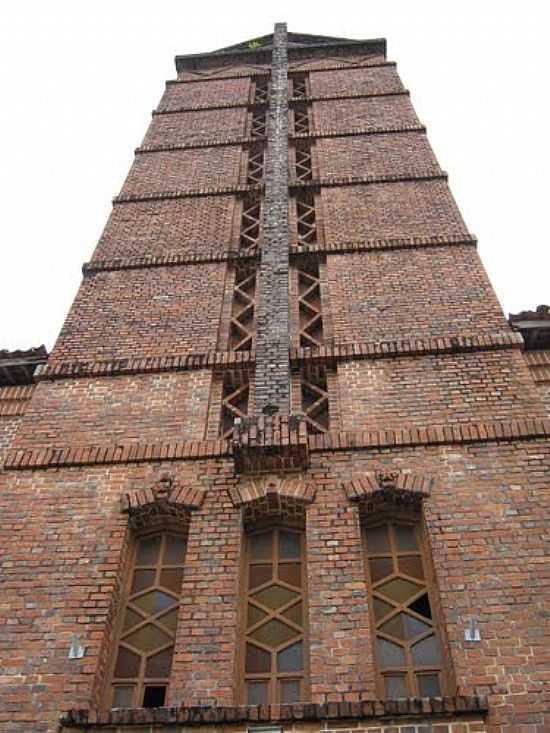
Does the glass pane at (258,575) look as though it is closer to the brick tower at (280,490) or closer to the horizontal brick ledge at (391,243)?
the brick tower at (280,490)

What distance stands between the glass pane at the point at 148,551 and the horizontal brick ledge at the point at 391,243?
4.72 metres

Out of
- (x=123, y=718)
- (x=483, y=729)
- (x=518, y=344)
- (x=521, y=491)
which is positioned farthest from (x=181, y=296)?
(x=483, y=729)

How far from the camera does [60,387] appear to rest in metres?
8.27

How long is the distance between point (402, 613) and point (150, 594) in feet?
6.89

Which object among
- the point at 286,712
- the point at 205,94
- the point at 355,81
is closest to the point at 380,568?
the point at 286,712

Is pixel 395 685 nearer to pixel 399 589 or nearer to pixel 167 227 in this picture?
pixel 399 589

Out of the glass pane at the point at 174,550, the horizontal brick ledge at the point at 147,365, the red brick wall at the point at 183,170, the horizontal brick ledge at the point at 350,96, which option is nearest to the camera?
the glass pane at the point at 174,550

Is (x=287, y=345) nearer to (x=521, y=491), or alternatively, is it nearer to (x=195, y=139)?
(x=521, y=491)

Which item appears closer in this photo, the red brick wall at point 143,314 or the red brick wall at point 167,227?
the red brick wall at point 143,314

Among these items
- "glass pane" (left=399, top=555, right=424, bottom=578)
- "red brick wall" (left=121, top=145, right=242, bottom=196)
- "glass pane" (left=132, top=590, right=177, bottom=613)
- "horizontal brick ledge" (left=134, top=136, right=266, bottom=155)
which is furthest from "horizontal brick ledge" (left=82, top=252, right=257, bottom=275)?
"glass pane" (left=399, top=555, right=424, bottom=578)

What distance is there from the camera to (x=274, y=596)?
635 cm

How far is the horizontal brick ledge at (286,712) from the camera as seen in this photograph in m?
5.02

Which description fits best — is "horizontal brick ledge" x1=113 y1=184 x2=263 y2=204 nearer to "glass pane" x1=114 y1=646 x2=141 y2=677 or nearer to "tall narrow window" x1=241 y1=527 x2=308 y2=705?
"tall narrow window" x1=241 y1=527 x2=308 y2=705

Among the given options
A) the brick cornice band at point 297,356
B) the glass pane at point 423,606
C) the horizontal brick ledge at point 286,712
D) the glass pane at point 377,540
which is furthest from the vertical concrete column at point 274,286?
the horizontal brick ledge at point 286,712
